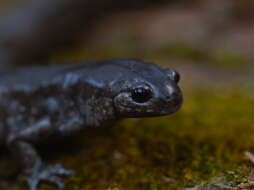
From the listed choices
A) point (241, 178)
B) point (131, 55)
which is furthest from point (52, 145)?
point (131, 55)

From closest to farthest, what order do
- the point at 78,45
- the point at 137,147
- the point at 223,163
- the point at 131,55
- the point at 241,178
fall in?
the point at 241,178
the point at 223,163
the point at 137,147
the point at 131,55
the point at 78,45

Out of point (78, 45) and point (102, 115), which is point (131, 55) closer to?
point (78, 45)

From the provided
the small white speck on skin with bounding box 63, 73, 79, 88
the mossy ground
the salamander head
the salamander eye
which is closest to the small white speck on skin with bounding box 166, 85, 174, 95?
the salamander head

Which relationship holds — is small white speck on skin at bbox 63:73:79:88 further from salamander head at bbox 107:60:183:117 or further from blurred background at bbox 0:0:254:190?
blurred background at bbox 0:0:254:190

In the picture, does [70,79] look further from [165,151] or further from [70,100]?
[165,151]

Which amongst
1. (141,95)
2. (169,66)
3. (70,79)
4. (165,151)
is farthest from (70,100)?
(169,66)
